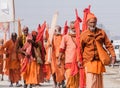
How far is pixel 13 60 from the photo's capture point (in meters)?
20.4

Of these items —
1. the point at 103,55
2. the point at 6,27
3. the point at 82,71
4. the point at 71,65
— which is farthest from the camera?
the point at 6,27

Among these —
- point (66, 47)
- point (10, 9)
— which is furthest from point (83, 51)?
point (10, 9)

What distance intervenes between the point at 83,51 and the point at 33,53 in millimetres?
5568

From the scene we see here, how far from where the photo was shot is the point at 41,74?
17406 millimetres

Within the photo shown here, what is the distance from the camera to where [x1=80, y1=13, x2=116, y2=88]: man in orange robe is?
1101 centimetres

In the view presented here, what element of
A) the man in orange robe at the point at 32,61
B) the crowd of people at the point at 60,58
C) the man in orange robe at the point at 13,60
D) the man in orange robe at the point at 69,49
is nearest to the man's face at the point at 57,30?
the crowd of people at the point at 60,58

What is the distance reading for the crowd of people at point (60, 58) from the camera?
1109 cm

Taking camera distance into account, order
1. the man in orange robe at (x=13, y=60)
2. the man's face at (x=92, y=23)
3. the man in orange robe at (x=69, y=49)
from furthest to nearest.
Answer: the man in orange robe at (x=13, y=60) < the man in orange robe at (x=69, y=49) < the man's face at (x=92, y=23)

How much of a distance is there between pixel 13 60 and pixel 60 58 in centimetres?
716

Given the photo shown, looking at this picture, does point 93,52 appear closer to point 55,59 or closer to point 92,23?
point 92,23

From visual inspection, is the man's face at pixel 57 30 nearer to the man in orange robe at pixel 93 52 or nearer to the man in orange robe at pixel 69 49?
the man in orange robe at pixel 69 49

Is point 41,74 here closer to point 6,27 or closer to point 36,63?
point 36,63

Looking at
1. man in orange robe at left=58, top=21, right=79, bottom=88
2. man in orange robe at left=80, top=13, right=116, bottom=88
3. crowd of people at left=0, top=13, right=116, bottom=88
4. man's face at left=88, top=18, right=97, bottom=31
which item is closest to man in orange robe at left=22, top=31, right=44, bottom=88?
crowd of people at left=0, top=13, right=116, bottom=88

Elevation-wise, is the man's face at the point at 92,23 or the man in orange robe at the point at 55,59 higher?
the man's face at the point at 92,23
